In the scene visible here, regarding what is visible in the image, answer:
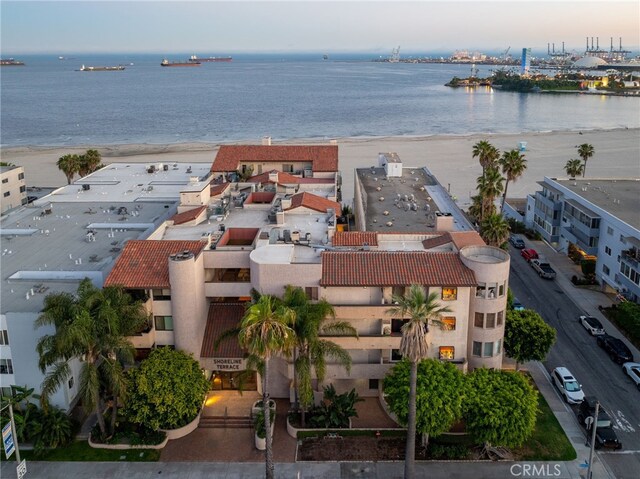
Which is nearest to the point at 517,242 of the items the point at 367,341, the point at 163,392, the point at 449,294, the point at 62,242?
A: the point at 449,294

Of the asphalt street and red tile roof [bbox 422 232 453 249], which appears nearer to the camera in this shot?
the asphalt street

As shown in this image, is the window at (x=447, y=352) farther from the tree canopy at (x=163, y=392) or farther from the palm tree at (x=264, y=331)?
the tree canopy at (x=163, y=392)

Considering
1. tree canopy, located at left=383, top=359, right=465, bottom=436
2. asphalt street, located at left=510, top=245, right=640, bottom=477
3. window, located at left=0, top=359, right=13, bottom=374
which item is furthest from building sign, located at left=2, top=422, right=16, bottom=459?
asphalt street, located at left=510, top=245, right=640, bottom=477

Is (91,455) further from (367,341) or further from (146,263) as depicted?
(367,341)

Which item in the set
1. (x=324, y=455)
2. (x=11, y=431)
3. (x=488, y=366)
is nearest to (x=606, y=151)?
(x=488, y=366)

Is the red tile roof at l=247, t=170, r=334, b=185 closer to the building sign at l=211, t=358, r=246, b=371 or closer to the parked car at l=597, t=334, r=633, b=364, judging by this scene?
the building sign at l=211, t=358, r=246, b=371

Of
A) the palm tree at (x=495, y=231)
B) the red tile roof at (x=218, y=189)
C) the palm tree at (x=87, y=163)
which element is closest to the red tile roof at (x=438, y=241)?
the palm tree at (x=495, y=231)
